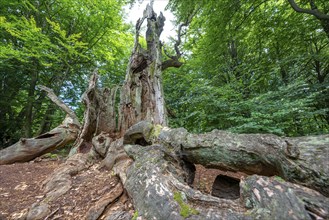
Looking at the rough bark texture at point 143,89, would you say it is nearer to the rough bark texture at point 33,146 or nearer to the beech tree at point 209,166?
the beech tree at point 209,166

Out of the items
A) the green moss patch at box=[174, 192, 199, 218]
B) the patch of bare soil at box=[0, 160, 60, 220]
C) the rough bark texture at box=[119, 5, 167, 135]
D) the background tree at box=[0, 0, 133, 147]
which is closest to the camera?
the green moss patch at box=[174, 192, 199, 218]

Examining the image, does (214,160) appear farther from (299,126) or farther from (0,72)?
(0,72)

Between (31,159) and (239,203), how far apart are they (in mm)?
5175

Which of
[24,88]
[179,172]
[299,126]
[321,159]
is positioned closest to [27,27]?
[24,88]

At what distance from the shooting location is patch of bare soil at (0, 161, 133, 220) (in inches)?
84.9

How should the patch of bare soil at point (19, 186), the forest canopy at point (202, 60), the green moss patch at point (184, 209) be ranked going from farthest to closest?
the forest canopy at point (202, 60), the patch of bare soil at point (19, 186), the green moss patch at point (184, 209)

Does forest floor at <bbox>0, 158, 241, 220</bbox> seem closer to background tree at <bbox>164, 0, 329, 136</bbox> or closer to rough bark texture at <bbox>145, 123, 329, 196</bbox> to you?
rough bark texture at <bbox>145, 123, 329, 196</bbox>

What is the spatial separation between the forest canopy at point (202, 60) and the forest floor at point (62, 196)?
2336 millimetres

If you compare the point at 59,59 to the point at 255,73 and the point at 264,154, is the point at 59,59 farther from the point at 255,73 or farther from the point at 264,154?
the point at 264,154

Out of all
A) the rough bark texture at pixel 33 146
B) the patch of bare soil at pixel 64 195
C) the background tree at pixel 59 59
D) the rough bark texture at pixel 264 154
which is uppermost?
the background tree at pixel 59 59

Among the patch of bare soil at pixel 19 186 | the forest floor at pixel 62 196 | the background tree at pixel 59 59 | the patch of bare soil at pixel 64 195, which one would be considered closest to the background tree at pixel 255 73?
the forest floor at pixel 62 196

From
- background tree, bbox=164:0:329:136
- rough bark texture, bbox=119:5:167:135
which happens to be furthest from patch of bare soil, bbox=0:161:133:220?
background tree, bbox=164:0:329:136

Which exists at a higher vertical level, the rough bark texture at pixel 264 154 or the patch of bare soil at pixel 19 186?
the rough bark texture at pixel 264 154

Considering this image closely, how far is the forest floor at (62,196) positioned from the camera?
2211 millimetres
